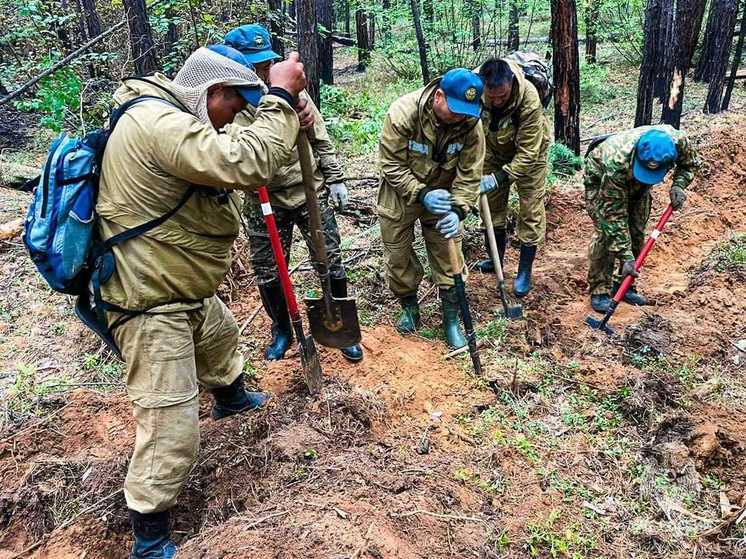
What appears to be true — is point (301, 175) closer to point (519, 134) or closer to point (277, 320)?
point (277, 320)

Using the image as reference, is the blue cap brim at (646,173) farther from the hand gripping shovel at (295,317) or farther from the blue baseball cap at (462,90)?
the hand gripping shovel at (295,317)

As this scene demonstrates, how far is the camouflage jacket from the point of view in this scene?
456cm

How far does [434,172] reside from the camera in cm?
427

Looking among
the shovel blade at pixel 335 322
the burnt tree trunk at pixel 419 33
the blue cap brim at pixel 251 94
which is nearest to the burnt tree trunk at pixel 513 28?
the burnt tree trunk at pixel 419 33

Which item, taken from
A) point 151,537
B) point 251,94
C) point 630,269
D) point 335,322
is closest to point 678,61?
point 630,269

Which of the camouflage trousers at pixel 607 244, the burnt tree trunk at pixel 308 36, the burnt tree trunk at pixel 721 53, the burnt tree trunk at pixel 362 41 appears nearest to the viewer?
the camouflage trousers at pixel 607 244

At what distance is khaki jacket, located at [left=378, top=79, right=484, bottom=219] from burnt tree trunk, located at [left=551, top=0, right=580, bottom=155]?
153 inches

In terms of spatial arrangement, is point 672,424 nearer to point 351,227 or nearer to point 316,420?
point 316,420

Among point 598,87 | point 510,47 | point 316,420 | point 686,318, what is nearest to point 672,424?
point 686,318

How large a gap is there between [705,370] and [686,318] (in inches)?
33.4

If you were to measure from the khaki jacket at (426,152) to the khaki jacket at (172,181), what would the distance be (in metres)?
1.80

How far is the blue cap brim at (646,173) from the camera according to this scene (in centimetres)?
434

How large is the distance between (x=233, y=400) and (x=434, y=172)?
2191mm

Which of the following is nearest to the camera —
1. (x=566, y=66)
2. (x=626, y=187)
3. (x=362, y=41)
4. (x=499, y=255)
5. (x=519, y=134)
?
(x=626, y=187)
